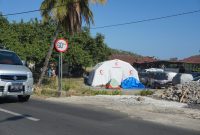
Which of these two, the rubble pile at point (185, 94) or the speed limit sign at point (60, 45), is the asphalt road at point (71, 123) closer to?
the rubble pile at point (185, 94)

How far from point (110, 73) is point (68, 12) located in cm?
1406

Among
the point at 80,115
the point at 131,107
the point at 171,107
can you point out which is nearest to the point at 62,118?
the point at 80,115

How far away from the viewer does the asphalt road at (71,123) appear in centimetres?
1004

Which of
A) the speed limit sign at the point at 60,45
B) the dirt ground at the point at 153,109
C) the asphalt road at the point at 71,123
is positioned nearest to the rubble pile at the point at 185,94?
the dirt ground at the point at 153,109

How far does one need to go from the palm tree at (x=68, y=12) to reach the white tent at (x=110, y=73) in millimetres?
11949

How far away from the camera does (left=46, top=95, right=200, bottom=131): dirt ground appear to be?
12493 mm

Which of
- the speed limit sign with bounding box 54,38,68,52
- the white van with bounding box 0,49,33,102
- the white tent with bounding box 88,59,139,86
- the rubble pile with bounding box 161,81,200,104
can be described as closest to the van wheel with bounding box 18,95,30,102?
the white van with bounding box 0,49,33,102

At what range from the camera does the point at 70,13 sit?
86.2 ft

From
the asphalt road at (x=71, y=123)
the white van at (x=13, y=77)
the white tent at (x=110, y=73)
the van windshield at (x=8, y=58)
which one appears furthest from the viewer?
the white tent at (x=110, y=73)

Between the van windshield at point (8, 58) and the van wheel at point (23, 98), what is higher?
the van windshield at point (8, 58)

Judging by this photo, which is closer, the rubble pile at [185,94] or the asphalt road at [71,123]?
the asphalt road at [71,123]

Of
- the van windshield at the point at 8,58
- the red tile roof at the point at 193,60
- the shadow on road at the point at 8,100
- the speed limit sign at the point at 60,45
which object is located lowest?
the shadow on road at the point at 8,100

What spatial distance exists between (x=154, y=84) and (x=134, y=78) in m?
2.00

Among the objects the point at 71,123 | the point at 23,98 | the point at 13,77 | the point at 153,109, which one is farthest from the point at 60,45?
the point at 71,123
